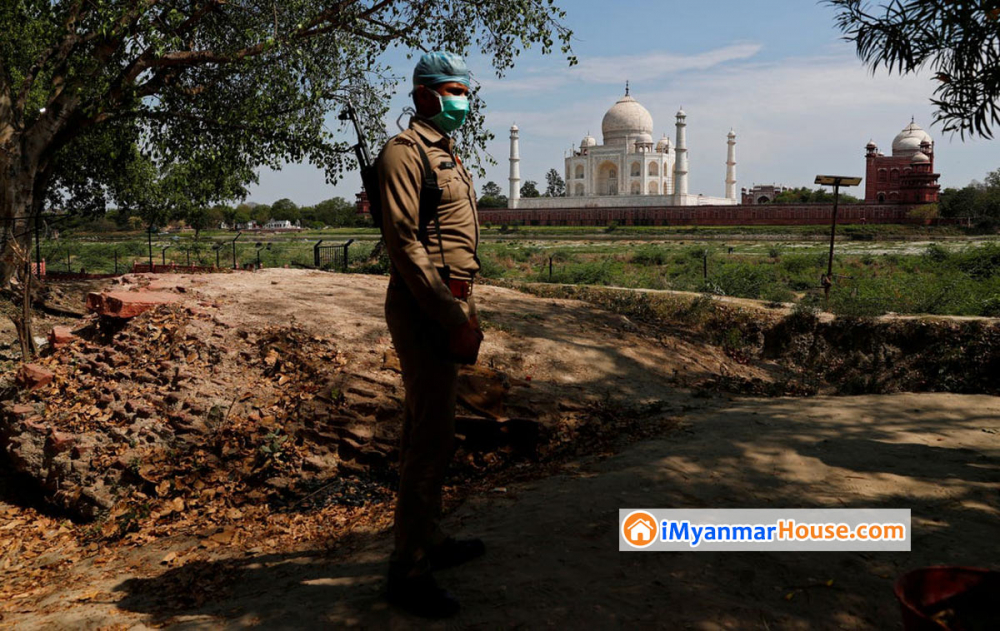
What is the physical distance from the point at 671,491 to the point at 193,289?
5.25m

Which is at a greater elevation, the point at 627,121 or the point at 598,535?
the point at 627,121

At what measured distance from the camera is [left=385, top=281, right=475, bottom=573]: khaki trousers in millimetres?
2729

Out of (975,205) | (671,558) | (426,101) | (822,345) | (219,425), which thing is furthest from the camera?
(975,205)

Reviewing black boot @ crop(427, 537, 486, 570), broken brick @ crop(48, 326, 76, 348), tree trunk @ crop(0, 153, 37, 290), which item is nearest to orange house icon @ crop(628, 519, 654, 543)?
black boot @ crop(427, 537, 486, 570)

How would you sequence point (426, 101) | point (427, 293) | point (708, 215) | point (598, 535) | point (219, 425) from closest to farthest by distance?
point (427, 293) → point (426, 101) → point (598, 535) → point (219, 425) → point (708, 215)

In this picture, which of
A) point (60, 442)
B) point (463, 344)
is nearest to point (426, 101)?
point (463, 344)

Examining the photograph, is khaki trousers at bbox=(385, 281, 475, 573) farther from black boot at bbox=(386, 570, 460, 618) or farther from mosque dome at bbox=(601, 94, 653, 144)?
mosque dome at bbox=(601, 94, 653, 144)

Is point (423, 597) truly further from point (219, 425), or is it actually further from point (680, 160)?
point (680, 160)

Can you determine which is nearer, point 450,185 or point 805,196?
point 450,185

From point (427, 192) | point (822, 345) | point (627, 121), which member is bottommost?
point (822, 345)

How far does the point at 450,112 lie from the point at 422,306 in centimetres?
78

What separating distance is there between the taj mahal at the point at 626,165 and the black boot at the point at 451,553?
6539 centimetres

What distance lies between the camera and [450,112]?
2.87 m

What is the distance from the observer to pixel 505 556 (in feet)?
10.1
